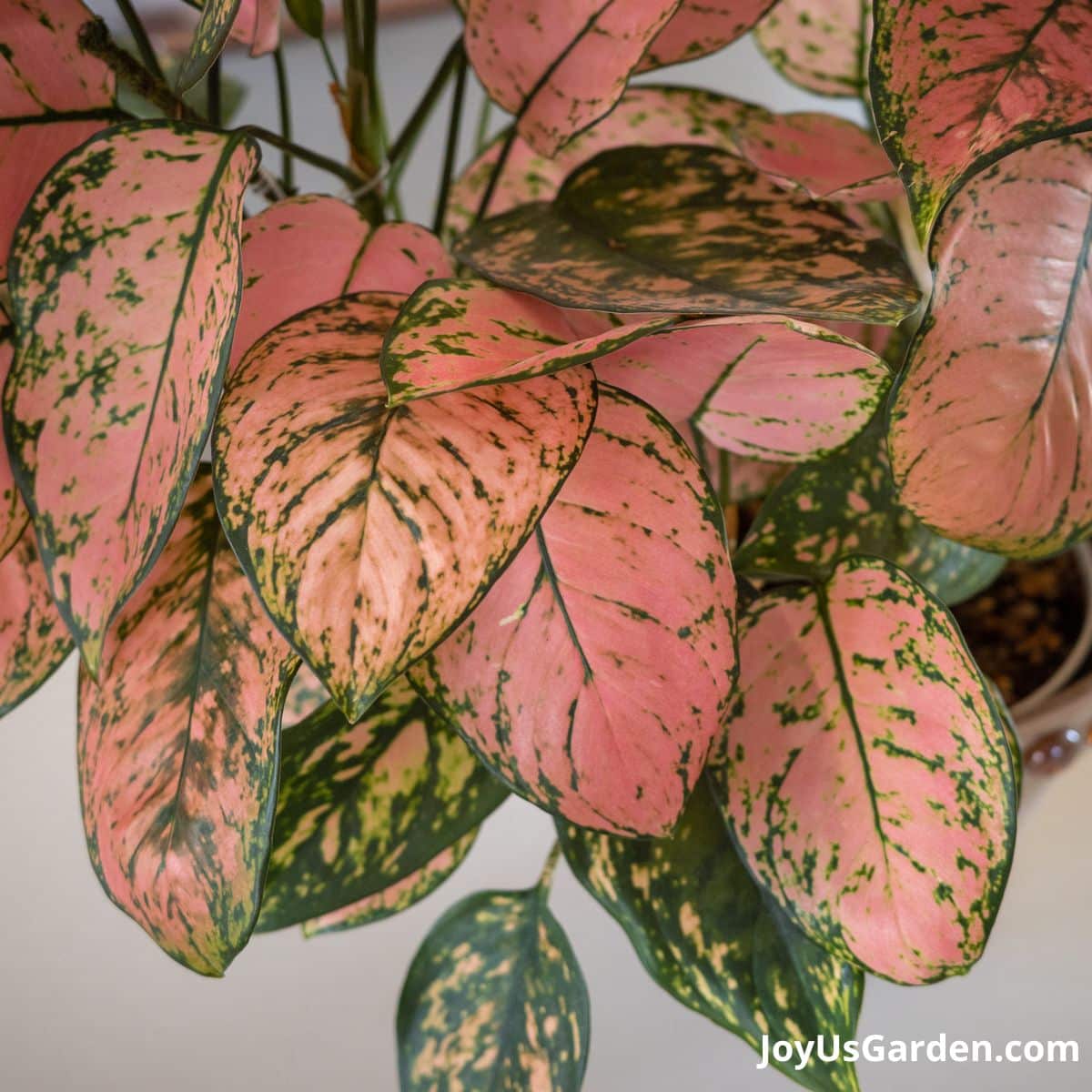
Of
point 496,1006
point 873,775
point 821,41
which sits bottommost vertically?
point 496,1006

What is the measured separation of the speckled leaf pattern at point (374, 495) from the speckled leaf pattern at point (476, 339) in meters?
0.02

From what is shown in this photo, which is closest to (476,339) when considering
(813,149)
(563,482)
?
(563,482)

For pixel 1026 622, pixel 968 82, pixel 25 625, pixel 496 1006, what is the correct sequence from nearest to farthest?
pixel 968 82 → pixel 25 625 → pixel 496 1006 → pixel 1026 622

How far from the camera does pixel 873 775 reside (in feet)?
1.28

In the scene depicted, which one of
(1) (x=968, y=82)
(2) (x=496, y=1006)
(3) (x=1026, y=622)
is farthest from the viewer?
(3) (x=1026, y=622)

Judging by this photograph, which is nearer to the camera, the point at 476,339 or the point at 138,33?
the point at 476,339

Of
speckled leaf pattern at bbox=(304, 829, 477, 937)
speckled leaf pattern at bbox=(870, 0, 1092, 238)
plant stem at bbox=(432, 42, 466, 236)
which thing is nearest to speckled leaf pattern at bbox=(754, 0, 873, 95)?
plant stem at bbox=(432, 42, 466, 236)

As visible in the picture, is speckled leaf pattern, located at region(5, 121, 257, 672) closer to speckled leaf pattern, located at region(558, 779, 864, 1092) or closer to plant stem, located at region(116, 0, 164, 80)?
plant stem, located at region(116, 0, 164, 80)

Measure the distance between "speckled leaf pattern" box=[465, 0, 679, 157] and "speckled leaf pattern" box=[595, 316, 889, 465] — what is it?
11cm

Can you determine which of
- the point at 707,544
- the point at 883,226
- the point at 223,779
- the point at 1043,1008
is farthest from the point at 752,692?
the point at 1043,1008

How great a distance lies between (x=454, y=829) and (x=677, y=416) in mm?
220

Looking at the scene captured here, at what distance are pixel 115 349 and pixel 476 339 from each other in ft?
0.40

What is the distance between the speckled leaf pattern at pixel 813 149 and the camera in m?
0.47

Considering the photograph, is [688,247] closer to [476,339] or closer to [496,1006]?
[476,339]
